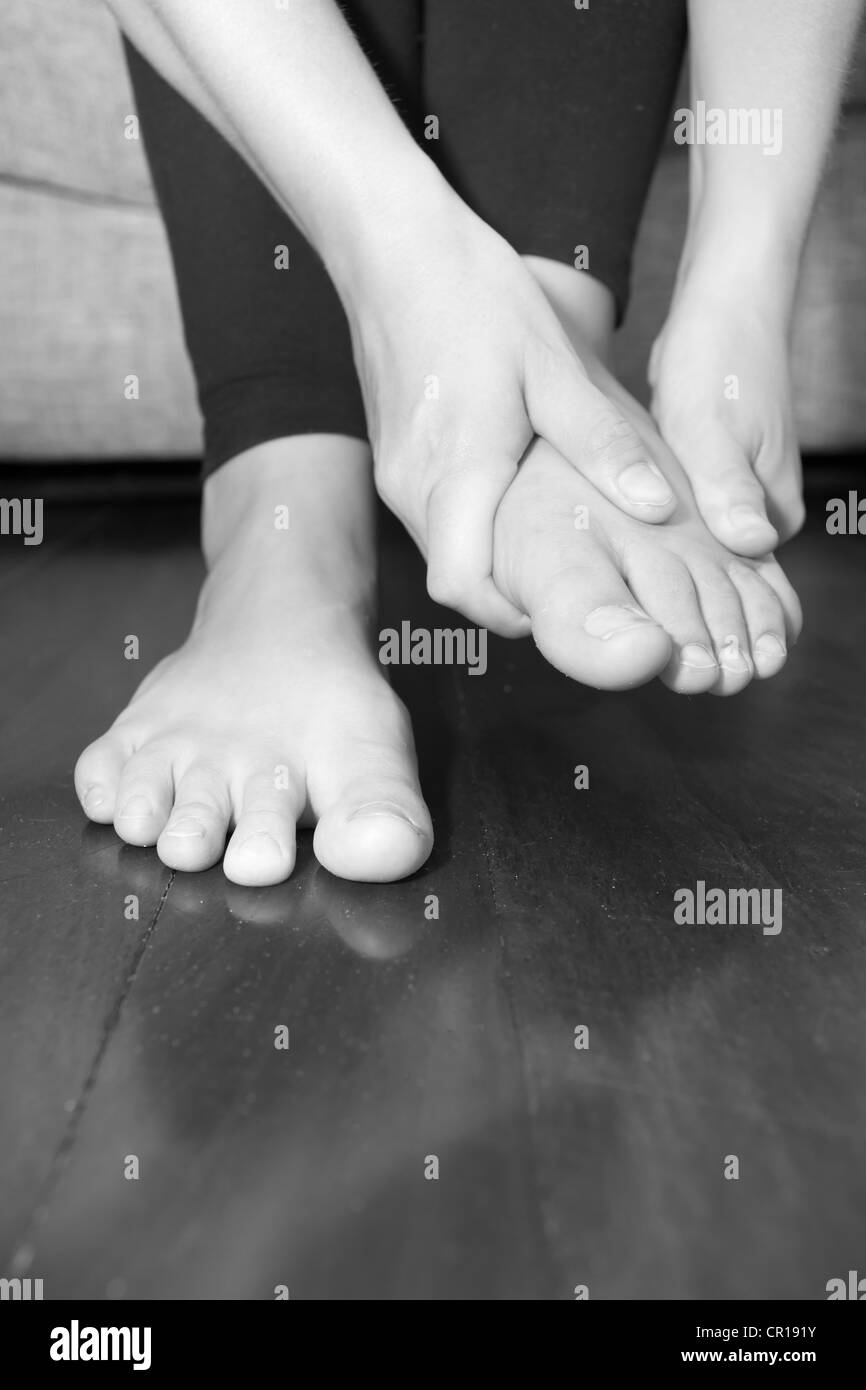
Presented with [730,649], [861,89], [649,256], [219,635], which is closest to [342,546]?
[219,635]

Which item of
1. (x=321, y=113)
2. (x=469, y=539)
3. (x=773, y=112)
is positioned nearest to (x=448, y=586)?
(x=469, y=539)

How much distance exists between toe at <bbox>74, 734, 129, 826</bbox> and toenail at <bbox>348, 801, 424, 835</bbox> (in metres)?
0.13

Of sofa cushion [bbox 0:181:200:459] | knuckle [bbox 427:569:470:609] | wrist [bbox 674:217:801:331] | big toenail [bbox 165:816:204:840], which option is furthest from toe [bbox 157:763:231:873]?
sofa cushion [bbox 0:181:200:459]

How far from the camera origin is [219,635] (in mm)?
647

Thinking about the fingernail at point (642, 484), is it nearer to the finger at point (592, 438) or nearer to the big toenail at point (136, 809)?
the finger at point (592, 438)

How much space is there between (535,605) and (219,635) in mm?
196

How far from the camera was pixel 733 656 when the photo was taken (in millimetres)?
564

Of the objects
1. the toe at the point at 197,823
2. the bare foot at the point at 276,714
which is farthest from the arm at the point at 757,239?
the toe at the point at 197,823

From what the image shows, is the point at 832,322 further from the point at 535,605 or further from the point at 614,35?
the point at 535,605

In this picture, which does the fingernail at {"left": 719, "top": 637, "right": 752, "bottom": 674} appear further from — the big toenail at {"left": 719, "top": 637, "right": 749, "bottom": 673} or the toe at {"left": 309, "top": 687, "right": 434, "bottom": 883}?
the toe at {"left": 309, "top": 687, "right": 434, "bottom": 883}

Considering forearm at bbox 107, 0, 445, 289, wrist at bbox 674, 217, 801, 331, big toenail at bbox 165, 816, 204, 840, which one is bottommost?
big toenail at bbox 165, 816, 204, 840

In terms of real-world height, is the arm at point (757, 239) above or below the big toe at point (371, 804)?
above

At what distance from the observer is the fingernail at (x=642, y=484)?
1.91 feet

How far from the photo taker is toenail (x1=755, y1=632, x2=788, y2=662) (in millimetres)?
583
